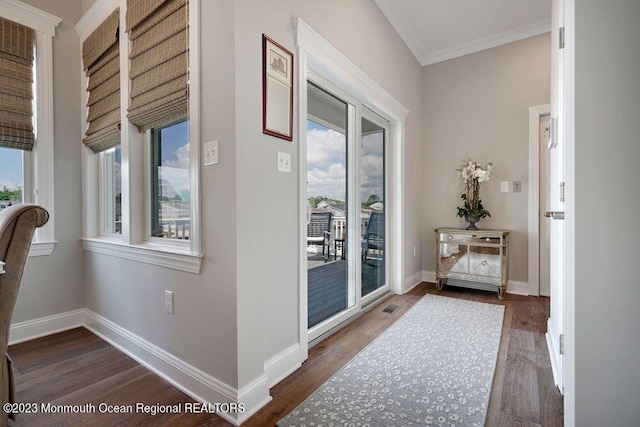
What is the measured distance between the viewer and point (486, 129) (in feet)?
11.7

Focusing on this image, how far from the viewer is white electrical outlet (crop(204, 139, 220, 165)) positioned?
146 centimetres

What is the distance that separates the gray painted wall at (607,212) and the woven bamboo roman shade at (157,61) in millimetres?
1742

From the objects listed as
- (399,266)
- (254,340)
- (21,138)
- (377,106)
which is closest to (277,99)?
(254,340)

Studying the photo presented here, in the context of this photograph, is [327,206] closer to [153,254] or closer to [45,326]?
[153,254]

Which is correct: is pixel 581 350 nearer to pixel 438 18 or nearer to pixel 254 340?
pixel 254 340

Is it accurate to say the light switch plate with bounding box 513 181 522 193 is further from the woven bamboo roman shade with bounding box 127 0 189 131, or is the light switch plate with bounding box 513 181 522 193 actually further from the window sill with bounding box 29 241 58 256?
the window sill with bounding box 29 241 58 256

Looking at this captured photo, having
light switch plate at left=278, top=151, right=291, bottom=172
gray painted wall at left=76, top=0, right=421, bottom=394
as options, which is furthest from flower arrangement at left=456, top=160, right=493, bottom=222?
light switch plate at left=278, top=151, right=291, bottom=172

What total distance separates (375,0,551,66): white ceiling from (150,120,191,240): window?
2323 millimetres

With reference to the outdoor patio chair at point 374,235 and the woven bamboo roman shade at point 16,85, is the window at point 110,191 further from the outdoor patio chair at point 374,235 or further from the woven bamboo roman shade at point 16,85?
the outdoor patio chair at point 374,235

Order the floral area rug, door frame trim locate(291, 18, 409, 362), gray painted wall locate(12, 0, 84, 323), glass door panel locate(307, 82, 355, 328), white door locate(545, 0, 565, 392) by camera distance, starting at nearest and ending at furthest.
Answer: the floral area rug → white door locate(545, 0, 565, 392) → door frame trim locate(291, 18, 409, 362) → glass door panel locate(307, 82, 355, 328) → gray painted wall locate(12, 0, 84, 323)

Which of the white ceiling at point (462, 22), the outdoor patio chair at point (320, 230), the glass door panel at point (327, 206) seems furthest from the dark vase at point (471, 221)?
the white ceiling at point (462, 22)

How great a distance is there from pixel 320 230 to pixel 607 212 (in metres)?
1.73

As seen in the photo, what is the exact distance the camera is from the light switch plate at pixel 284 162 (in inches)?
66.7

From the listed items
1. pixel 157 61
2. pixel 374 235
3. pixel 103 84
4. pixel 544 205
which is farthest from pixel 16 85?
pixel 544 205
